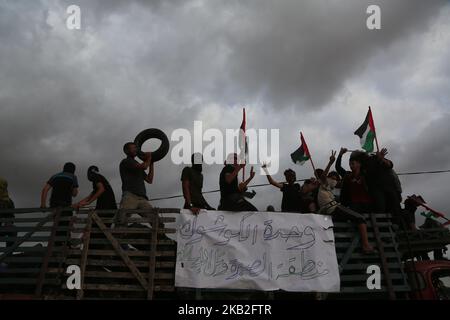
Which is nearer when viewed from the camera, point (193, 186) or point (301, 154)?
point (193, 186)

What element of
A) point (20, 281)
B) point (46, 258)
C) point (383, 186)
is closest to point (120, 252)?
point (46, 258)

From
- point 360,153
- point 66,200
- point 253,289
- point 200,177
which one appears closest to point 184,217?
point 200,177

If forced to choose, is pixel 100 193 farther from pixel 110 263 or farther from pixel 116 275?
pixel 116 275

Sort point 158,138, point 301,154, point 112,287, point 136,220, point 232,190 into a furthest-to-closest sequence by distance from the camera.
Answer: point 301,154
point 158,138
point 232,190
point 136,220
point 112,287

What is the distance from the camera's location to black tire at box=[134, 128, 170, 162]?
7.89 meters

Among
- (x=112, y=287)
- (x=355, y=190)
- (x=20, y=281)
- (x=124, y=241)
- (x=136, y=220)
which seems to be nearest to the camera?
(x=112, y=287)

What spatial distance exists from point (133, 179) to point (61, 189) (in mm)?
1478

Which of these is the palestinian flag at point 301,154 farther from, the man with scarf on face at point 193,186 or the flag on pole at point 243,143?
the man with scarf on face at point 193,186

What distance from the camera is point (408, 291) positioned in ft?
20.4

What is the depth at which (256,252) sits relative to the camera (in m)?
6.16

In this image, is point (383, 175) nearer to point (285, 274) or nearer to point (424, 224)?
point (424, 224)

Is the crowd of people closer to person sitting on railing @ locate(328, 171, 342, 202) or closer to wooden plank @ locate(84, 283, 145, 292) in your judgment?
person sitting on railing @ locate(328, 171, 342, 202)
